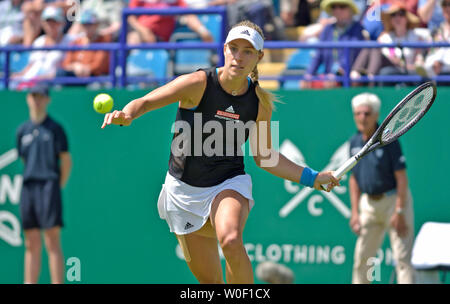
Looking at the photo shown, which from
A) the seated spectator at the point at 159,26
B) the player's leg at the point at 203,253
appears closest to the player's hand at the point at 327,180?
the player's leg at the point at 203,253

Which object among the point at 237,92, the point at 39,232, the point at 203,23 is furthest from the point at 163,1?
the point at 237,92

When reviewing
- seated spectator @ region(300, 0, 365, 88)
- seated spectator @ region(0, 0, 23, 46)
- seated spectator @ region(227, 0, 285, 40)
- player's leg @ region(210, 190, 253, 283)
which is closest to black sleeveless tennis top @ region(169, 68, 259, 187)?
player's leg @ region(210, 190, 253, 283)

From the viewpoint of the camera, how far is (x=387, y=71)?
8.60 metres

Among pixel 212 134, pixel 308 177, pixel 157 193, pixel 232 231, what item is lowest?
pixel 232 231

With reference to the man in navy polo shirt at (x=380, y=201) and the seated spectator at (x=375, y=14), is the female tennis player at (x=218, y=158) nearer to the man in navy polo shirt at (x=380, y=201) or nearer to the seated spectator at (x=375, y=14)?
the man in navy polo shirt at (x=380, y=201)

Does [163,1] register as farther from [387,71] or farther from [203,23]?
[387,71]

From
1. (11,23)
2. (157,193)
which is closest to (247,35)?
(157,193)

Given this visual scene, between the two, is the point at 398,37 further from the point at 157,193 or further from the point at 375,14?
the point at 157,193

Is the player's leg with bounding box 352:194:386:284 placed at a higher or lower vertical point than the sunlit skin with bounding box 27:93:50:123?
lower

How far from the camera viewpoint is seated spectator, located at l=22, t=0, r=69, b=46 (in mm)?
10133

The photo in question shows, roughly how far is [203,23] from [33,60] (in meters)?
2.06

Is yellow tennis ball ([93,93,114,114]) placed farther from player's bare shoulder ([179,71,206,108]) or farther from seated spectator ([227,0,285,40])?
seated spectator ([227,0,285,40])

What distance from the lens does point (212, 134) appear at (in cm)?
531

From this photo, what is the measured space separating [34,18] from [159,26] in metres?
1.67
